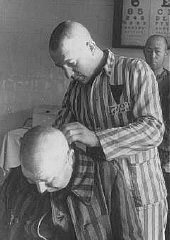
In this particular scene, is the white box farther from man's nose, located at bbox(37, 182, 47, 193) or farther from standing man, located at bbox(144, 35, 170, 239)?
man's nose, located at bbox(37, 182, 47, 193)

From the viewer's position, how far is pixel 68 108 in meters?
1.31

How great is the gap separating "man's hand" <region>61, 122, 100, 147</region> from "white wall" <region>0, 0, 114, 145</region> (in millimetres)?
863

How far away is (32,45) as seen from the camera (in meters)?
1.96

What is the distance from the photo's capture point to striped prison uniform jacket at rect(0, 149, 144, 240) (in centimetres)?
102

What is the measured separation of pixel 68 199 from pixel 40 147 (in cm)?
20

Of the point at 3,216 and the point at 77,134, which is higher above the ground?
the point at 77,134

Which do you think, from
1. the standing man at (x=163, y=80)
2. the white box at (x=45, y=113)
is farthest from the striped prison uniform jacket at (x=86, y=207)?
the white box at (x=45, y=113)

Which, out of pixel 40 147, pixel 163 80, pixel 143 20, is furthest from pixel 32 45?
pixel 40 147

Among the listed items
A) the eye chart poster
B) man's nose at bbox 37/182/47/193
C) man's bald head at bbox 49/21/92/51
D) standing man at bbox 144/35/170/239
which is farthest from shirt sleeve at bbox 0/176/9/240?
the eye chart poster

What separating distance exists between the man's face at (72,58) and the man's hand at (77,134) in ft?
0.59

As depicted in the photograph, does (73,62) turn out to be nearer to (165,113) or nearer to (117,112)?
(117,112)

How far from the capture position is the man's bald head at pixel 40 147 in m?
0.92

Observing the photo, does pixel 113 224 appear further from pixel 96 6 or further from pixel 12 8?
pixel 12 8

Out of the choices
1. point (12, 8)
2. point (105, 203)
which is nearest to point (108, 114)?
point (105, 203)
